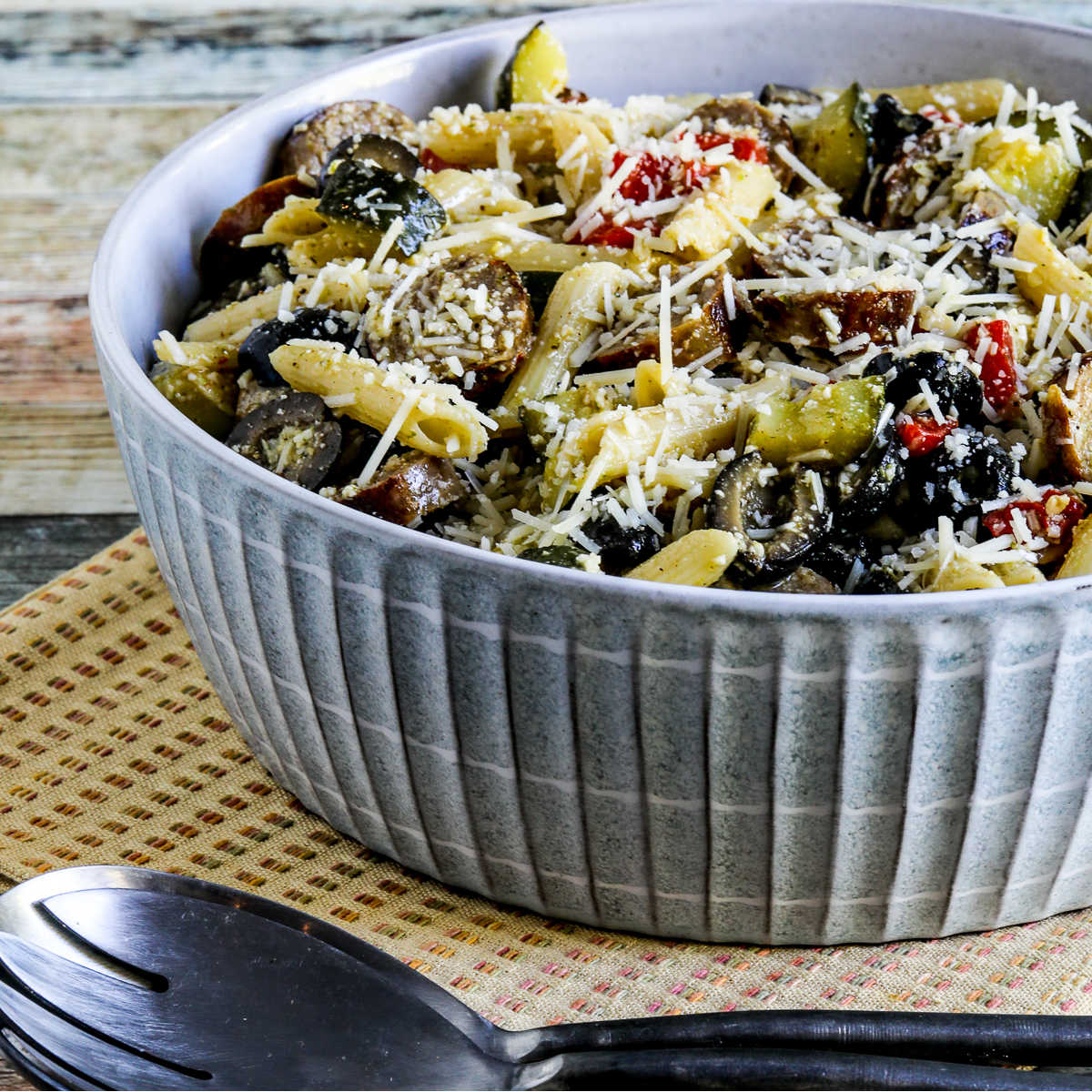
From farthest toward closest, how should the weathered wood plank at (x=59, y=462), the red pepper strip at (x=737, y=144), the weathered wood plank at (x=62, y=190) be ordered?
the weathered wood plank at (x=62, y=190) → the weathered wood plank at (x=59, y=462) → the red pepper strip at (x=737, y=144)

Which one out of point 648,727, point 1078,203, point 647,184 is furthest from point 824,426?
point 1078,203

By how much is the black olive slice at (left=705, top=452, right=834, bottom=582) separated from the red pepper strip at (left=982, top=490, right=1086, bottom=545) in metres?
0.14

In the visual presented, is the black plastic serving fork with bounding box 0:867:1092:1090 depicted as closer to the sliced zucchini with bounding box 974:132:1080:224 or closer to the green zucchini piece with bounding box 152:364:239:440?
the green zucchini piece with bounding box 152:364:239:440

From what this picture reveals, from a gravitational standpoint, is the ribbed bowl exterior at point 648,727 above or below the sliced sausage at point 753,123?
below

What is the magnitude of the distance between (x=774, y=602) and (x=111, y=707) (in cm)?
94

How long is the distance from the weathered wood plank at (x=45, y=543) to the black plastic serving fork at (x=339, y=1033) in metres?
0.92

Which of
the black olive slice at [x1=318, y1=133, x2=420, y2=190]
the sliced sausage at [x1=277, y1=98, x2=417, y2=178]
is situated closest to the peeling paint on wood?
the sliced sausage at [x1=277, y1=98, x2=417, y2=178]

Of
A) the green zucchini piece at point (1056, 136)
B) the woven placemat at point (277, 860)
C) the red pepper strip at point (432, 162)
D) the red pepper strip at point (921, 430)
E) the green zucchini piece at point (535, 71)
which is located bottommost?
the woven placemat at point (277, 860)

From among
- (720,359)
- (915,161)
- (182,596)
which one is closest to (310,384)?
(182,596)

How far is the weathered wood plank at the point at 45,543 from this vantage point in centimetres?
212

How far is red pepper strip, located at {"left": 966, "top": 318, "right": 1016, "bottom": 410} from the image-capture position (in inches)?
54.2

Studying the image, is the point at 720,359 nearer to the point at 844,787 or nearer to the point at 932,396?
the point at 932,396

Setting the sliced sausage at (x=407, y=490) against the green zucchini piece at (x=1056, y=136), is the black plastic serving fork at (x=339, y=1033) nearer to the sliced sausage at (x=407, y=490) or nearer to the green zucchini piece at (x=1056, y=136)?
the sliced sausage at (x=407, y=490)

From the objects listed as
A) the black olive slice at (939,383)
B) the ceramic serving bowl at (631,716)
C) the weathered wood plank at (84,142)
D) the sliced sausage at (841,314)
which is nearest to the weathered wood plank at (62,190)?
the weathered wood plank at (84,142)
